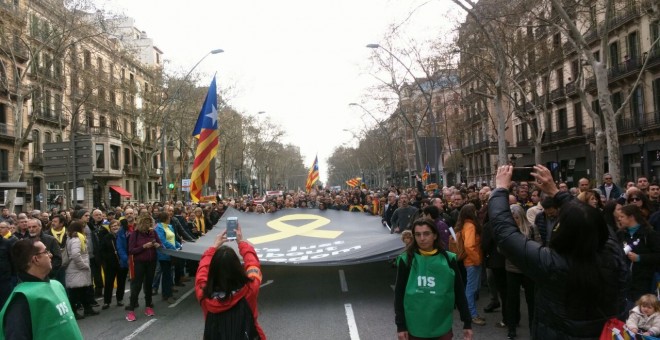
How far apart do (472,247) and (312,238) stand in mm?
3995

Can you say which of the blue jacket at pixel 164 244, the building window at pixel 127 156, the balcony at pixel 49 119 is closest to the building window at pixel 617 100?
the blue jacket at pixel 164 244

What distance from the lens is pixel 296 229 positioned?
38.7ft

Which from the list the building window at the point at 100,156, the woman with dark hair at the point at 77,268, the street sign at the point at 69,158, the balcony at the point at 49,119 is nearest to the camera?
the woman with dark hair at the point at 77,268

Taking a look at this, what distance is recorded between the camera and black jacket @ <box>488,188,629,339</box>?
2.67 m

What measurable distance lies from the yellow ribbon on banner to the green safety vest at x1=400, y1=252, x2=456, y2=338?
22.6ft

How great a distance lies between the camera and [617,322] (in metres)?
2.67

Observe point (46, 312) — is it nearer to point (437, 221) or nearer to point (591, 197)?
point (437, 221)

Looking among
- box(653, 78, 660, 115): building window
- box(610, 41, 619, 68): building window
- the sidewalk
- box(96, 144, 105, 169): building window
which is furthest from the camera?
box(96, 144, 105, 169): building window

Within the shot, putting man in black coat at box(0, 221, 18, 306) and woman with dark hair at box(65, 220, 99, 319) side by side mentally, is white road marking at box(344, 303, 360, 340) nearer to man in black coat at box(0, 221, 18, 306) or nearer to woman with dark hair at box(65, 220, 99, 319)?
woman with dark hair at box(65, 220, 99, 319)

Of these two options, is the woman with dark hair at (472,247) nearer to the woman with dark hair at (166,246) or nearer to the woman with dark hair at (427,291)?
the woman with dark hair at (427,291)

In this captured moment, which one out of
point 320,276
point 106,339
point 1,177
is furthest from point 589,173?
point 1,177

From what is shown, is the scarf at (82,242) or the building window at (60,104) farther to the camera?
the building window at (60,104)

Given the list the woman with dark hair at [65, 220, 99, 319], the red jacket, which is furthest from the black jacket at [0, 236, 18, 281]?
the red jacket

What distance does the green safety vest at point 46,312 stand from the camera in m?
3.19
